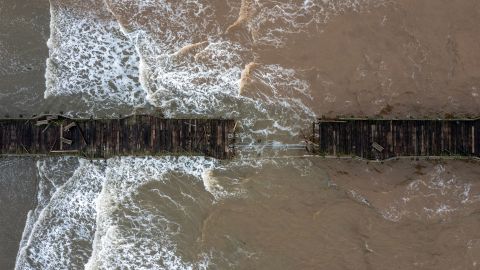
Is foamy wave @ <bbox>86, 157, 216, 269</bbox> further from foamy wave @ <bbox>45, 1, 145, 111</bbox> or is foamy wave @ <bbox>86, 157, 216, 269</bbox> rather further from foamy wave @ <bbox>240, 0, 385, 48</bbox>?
foamy wave @ <bbox>240, 0, 385, 48</bbox>

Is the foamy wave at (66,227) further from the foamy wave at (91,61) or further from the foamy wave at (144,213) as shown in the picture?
the foamy wave at (91,61)

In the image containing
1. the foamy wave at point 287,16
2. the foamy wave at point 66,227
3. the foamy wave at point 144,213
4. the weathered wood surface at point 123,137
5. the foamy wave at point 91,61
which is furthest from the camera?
the foamy wave at point 91,61

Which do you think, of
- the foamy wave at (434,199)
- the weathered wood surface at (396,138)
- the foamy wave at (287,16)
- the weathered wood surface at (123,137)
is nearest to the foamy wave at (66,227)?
the weathered wood surface at (123,137)

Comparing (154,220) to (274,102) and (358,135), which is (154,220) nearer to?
(274,102)

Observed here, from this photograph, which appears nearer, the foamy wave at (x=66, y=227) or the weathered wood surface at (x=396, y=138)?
the weathered wood surface at (x=396, y=138)

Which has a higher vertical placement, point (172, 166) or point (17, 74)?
point (17, 74)

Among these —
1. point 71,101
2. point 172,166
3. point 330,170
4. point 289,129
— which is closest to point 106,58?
point 71,101

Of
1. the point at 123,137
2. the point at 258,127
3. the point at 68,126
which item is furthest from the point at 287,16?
the point at 68,126
